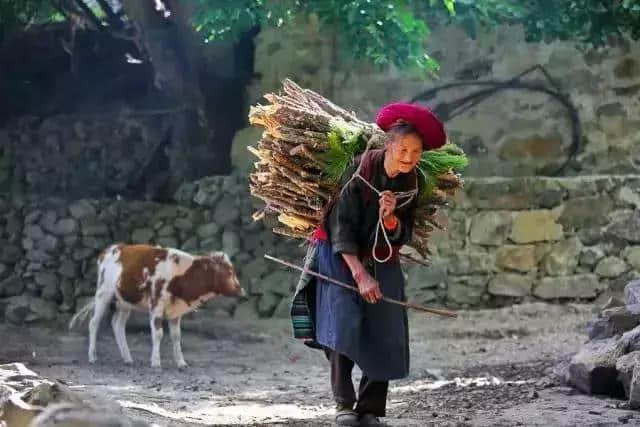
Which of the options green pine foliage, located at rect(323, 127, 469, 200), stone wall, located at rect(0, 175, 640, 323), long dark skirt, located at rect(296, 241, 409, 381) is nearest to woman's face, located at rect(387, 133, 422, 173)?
green pine foliage, located at rect(323, 127, 469, 200)

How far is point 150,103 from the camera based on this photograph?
1071 cm

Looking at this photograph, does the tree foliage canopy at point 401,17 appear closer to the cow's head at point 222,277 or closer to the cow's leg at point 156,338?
the cow's head at point 222,277

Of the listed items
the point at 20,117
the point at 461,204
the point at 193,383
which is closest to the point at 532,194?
the point at 461,204

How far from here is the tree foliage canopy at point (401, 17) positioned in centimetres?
827

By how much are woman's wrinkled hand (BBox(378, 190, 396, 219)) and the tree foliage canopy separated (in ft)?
12.4

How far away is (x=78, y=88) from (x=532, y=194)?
506 centimetres

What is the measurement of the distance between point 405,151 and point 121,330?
4667 millimetres

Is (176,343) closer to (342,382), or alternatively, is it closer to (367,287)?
(342,382)

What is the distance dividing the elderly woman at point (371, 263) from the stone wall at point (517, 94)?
5.35 metres

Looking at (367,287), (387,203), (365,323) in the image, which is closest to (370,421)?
(365,323)

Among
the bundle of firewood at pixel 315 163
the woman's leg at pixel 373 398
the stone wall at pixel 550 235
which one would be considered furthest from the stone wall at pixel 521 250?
the woman's leg at pixel 373 398

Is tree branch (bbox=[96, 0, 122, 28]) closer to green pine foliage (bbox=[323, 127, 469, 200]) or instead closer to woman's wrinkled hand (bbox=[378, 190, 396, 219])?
green pine foliage (bbox=[323, 127, 469, 200])

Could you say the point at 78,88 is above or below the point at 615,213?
above

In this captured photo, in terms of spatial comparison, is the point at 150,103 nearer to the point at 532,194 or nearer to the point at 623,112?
the point at 532,194
